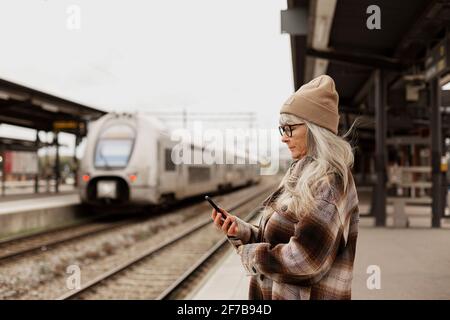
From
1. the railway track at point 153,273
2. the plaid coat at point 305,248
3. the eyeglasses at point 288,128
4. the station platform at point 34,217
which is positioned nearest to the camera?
the plaid coat at point 305,248

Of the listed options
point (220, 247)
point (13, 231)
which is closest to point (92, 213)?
point (13, 231)

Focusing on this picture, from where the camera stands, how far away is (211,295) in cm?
527

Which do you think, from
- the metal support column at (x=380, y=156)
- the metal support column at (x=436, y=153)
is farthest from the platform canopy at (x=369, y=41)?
the metal support column at (x=436, y=153)

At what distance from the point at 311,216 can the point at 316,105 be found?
1.19 feet

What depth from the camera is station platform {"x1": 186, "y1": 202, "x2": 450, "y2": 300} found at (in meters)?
4.54

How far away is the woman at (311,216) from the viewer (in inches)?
59.4

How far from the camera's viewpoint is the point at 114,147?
13.0m

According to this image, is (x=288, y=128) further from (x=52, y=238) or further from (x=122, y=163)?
(x=122, y=163)

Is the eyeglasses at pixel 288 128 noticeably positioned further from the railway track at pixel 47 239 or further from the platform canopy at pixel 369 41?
the railway track at pixel 47 239

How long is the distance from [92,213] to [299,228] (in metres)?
13.8

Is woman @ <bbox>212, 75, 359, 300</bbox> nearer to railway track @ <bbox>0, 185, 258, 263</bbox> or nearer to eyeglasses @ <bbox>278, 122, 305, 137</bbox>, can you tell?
eyeglasses @ <bbox>278, 122, 305, 137</bbox>

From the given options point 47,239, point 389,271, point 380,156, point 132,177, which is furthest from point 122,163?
point 389,271

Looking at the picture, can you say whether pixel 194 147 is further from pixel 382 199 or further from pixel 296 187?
pixel 296 187

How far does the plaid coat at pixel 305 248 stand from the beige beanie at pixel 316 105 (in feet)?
0.48
